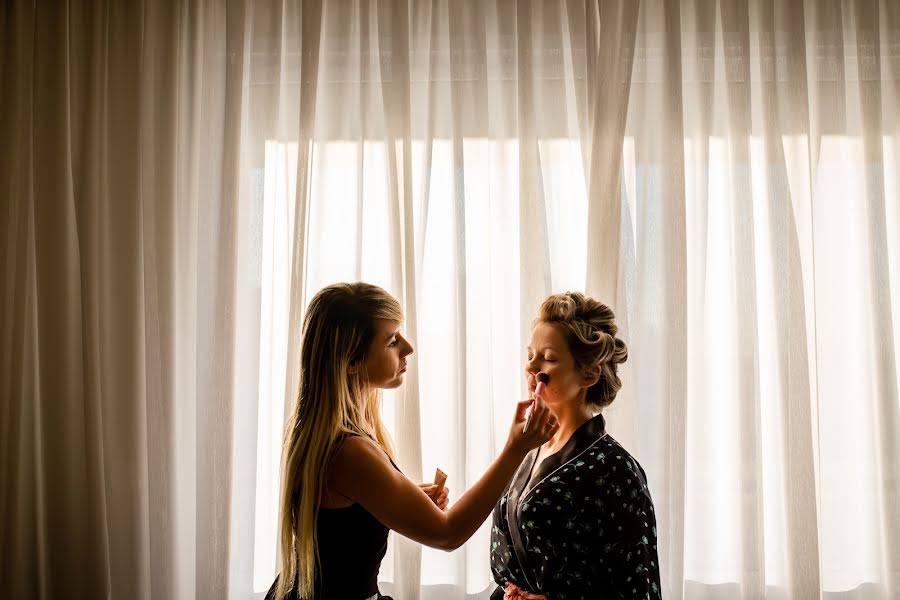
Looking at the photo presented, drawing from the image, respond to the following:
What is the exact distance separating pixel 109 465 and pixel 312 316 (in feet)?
3.54

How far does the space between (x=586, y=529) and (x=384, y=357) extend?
69cm

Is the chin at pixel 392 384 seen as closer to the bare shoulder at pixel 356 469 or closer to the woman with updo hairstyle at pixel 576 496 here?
the bare shoulder at pixel 356 469

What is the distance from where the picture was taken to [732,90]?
2330 millimetres

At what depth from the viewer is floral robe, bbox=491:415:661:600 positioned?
1605 millimetres

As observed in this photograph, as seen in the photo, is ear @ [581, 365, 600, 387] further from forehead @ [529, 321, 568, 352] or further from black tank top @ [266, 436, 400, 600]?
black tank top @ [266, 436, 400, 600]

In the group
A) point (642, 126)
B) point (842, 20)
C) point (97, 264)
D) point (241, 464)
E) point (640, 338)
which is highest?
point (842, 20)

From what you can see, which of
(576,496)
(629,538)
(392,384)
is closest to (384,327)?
(392,384)

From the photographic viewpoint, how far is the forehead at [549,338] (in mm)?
1782

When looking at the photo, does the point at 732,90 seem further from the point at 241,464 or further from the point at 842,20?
the point at 241,464

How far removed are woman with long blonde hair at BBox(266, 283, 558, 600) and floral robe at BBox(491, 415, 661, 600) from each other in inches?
3.7

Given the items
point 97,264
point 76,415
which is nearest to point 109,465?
point 76,415

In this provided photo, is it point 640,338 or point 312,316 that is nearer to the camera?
point 312,316

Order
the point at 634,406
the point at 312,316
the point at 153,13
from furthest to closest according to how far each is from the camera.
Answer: the point at 153,13
the point at 634,406
the point at 312,316

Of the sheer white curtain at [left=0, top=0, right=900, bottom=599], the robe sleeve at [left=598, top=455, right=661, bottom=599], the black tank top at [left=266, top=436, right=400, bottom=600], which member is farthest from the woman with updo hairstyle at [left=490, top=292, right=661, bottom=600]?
the sheer white curtain at [left=0, top=0, right=900, bottom=599]
